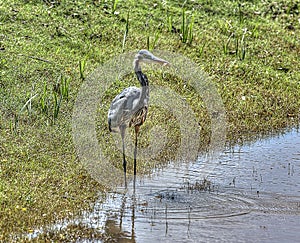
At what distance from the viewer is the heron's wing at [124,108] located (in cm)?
803

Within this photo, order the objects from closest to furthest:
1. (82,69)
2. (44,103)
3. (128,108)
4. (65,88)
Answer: (128,108) < (44,103) < (65,88) < (82,69)

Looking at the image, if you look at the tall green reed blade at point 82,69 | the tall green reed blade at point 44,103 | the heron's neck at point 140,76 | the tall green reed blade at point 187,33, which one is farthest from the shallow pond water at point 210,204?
the tall green reed blade at point 187,33

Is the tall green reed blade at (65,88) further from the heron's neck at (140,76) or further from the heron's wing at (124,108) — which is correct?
the heron's wing at (124,108)

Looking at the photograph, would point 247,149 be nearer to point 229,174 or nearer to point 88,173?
point 229,174

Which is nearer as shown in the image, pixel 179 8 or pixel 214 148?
pixel 214 148

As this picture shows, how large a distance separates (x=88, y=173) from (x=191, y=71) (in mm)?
3878

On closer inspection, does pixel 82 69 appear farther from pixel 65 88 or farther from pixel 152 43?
pixel 152 43

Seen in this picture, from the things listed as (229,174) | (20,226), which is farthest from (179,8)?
(20,226)

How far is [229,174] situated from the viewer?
8156 mm

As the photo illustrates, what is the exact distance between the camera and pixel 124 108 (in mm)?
8031

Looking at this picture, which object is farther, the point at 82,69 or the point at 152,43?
the point at 152,43

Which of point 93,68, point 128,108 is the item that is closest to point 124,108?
point 128,108

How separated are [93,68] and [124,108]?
303cm

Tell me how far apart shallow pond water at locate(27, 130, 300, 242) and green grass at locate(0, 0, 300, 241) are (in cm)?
39
